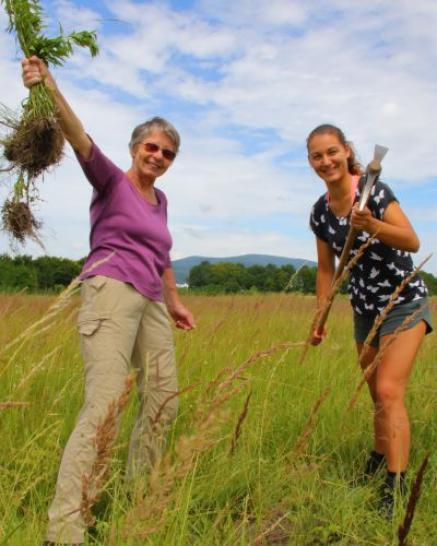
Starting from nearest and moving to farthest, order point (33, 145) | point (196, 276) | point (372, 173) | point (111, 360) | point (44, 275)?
point (111, 360), point (372, 173), point (33, 145), point (44, 275), point (196, 276)

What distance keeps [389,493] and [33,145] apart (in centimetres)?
235

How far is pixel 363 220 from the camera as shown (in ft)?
8.40

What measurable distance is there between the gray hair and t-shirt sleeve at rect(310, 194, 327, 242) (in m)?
0.83

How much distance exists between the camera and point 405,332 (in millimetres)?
2850

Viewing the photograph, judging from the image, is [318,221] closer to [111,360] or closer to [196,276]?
[111,360]

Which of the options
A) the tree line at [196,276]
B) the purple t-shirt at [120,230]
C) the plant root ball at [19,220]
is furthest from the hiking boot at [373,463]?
the plant root ball at [19,220]

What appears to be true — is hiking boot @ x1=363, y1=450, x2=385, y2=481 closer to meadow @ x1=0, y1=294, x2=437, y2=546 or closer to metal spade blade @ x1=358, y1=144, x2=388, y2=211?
meadow @ x1=0, y1=294, x2=437, y2=546

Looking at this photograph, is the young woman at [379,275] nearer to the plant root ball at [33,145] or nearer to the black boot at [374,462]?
the black boot at [374,462]

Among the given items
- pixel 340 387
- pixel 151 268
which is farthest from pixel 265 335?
pixel 151 268

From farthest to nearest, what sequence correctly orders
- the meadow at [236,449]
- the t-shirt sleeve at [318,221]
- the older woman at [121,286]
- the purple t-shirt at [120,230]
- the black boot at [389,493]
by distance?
1. the t-shirt sleeve at [318,221]
2. the purple t-shirt at [120,230]
3. the black boot at [389,493]
4. the older woman at [121,286]
5. the meadow at [236,449]

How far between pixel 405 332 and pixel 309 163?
3.29 ft

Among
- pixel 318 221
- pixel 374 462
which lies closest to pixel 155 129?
pixel 318 221

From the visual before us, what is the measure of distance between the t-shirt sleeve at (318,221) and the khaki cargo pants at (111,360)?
98 cm

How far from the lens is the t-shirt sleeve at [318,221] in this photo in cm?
325
